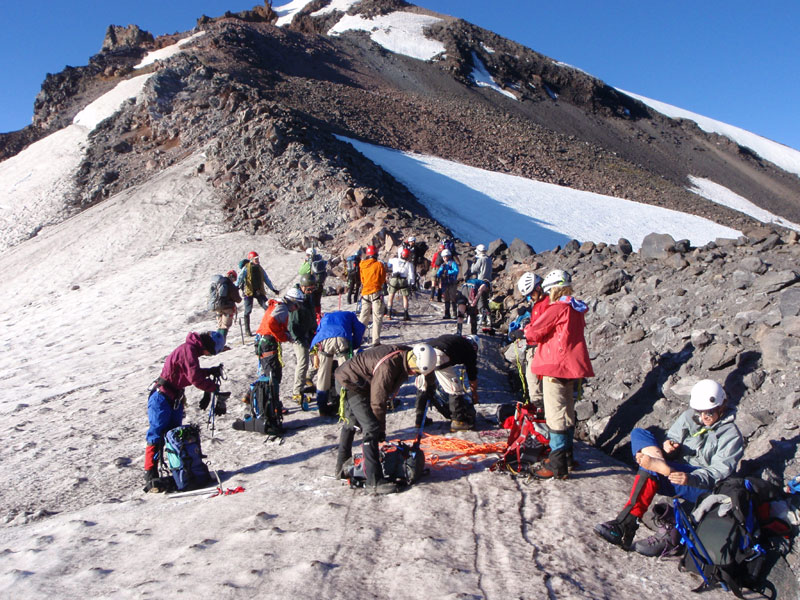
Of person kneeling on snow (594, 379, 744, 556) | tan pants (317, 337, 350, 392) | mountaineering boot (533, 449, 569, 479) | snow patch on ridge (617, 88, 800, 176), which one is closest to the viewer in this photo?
person kneeling on snow (594, 379, 744, 556)

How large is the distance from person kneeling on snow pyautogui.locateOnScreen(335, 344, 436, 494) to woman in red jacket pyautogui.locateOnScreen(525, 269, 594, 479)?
122 centimetres

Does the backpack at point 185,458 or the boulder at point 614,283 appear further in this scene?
the boulder at point 614,283

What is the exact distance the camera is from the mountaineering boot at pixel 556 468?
558cm

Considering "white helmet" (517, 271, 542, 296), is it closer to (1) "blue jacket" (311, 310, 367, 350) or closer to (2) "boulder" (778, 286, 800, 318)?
(1) "blue jacket" (311, 310, 367, 350)

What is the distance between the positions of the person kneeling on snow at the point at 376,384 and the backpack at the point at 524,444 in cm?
119

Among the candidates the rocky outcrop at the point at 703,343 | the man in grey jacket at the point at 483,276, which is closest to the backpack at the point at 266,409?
the rocky outcrop at the point at 703,343

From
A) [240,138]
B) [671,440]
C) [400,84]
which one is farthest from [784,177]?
[671,440]

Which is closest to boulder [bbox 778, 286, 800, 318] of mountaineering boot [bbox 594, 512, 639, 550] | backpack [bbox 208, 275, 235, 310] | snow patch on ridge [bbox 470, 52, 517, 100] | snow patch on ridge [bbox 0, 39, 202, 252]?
mountaineering boot [bbox 594, 512, 639, 550]

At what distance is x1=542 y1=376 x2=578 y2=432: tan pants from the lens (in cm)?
559

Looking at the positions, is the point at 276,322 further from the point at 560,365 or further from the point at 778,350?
the point at 778,350

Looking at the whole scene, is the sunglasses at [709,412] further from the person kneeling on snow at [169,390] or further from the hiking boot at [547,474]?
the person kneeling on snow at [169,390]

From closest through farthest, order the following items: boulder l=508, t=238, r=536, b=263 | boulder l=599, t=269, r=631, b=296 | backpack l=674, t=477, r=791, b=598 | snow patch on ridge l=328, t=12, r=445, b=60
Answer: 1. backpack l=674, t=477, r=791, b=598
2. boulder l=599, t=269, r=631, b=296
3. boulder l=508, t=238, r=536, b=263
4. snow patch on ridge l=328, t=12, r=445, b=60

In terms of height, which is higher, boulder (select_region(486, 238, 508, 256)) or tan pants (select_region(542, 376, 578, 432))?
boulder (select_region(486, 238, 508, 256))

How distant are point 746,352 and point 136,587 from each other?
6507 millimetres
